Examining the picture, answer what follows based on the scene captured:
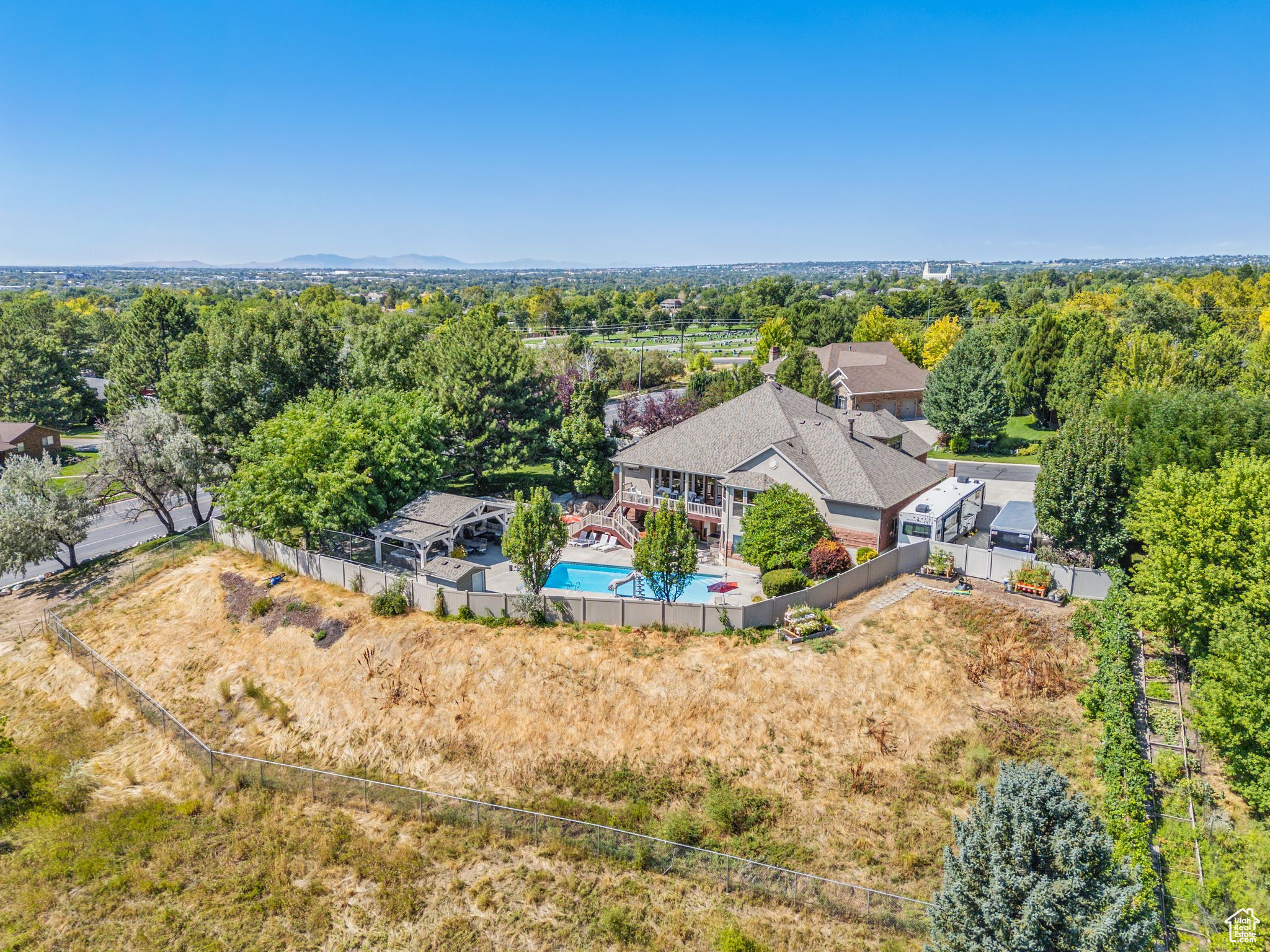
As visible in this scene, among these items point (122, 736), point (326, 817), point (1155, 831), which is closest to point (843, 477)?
point (1155, 831)

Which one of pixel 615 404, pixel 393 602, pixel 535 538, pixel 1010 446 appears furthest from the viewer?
pixel 615 404

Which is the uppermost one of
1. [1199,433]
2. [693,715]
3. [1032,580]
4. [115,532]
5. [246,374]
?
[246,374]

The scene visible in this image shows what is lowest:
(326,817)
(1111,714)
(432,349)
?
(326,817)

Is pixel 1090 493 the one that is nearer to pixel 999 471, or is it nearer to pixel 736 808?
pixel 736 808

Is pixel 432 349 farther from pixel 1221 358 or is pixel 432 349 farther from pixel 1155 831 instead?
pixel 1221 358

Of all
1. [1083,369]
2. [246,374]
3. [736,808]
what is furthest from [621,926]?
[1083,369]

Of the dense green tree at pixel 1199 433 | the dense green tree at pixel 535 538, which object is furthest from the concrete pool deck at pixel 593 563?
the dense green tree at pixel 1199 433

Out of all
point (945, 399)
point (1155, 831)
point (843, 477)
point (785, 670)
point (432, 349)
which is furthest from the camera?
point (945, 399)

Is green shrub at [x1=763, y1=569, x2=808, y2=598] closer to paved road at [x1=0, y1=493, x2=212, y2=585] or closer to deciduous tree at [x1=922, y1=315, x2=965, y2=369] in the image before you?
paved road at [x1=0, y1=493, x2=212, y2=585]

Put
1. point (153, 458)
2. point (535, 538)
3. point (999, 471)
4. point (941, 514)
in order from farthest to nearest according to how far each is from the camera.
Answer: point (999, 471)
point (153, 458)
point (941, 514)
point (535, 538)
